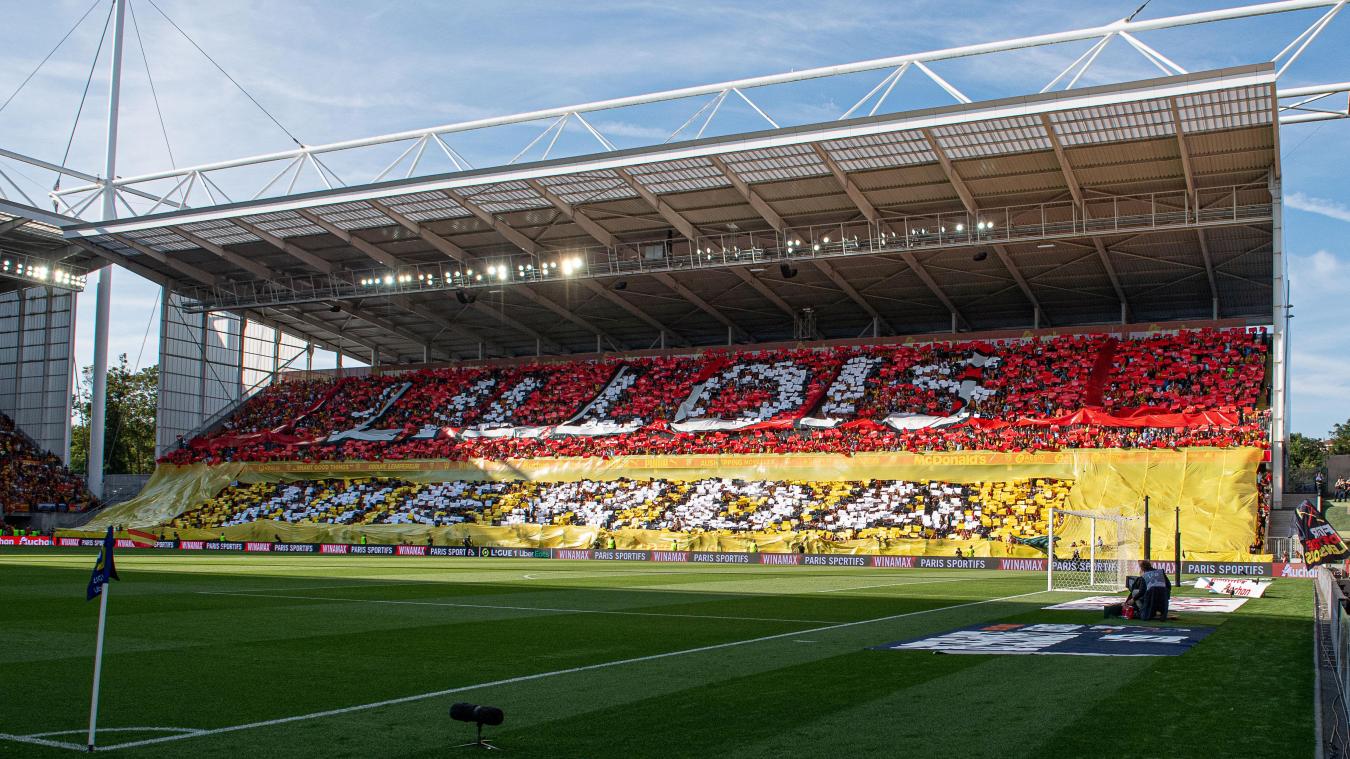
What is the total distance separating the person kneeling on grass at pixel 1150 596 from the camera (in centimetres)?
1738

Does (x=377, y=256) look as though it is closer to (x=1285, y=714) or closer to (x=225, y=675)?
(x=225, y=675)

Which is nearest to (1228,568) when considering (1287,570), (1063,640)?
(1287,570)

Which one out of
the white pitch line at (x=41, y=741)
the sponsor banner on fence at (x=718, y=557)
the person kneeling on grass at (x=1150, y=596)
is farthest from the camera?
the sponsor banner on fence at (x=718, y=557)

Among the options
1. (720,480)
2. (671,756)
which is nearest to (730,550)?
(720,480)

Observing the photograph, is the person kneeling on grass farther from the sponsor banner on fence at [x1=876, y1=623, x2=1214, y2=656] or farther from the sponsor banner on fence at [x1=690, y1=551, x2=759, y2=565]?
the sponsor banner on fence at [x1=690, y1=551, x2=759, y2=565]

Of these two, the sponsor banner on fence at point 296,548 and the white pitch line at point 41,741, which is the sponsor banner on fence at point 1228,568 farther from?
the sponsor banner on fence at point 296,548

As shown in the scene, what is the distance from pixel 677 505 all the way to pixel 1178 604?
2799 cm

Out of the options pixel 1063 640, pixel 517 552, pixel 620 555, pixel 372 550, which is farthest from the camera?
pixel 372 550

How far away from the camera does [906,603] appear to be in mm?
21469

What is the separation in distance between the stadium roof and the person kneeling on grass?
66.2 feet

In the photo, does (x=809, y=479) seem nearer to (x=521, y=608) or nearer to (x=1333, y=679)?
(x=521, y=608)

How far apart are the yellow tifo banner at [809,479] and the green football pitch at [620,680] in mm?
16229

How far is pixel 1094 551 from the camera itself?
3023 cm

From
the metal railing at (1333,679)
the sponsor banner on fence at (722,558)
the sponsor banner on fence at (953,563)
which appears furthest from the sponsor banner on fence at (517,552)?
the metal railing at (1333,679)
